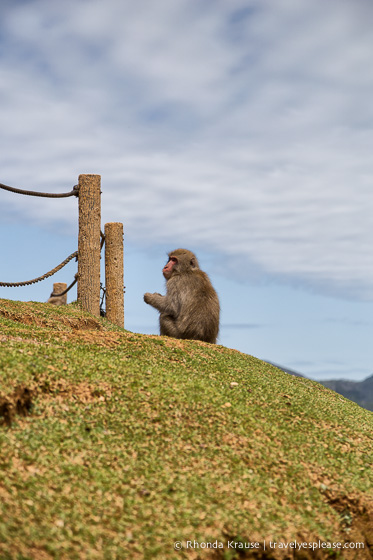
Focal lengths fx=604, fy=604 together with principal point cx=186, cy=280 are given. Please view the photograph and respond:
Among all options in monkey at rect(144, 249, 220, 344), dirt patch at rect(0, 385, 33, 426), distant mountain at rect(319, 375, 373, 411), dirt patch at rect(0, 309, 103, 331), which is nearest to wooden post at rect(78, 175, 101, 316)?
dirt patch at rect(0, 309, 103, 331)

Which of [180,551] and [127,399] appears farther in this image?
[127,399]

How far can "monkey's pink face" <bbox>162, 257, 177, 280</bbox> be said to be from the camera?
34.6 ft

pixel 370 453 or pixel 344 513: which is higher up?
pixel 370 453

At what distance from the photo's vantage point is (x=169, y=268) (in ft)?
34.6

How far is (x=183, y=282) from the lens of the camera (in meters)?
10.3

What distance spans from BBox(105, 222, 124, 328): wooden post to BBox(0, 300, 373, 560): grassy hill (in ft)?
19.9

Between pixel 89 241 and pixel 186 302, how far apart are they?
10.8ft

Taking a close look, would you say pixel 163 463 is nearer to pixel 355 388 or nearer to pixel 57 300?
pixel 57 300

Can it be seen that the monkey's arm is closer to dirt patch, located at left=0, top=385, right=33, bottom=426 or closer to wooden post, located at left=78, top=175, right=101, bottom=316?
wooden post, located at left=78, top=175, right=101, bottom=316

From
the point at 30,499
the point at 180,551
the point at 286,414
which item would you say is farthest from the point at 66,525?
the point at 286,414

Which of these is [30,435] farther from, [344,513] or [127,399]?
[344,513]

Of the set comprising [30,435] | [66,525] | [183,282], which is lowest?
[66,525]

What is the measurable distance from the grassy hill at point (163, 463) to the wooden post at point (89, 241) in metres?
5.31

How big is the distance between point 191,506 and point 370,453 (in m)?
2.62
